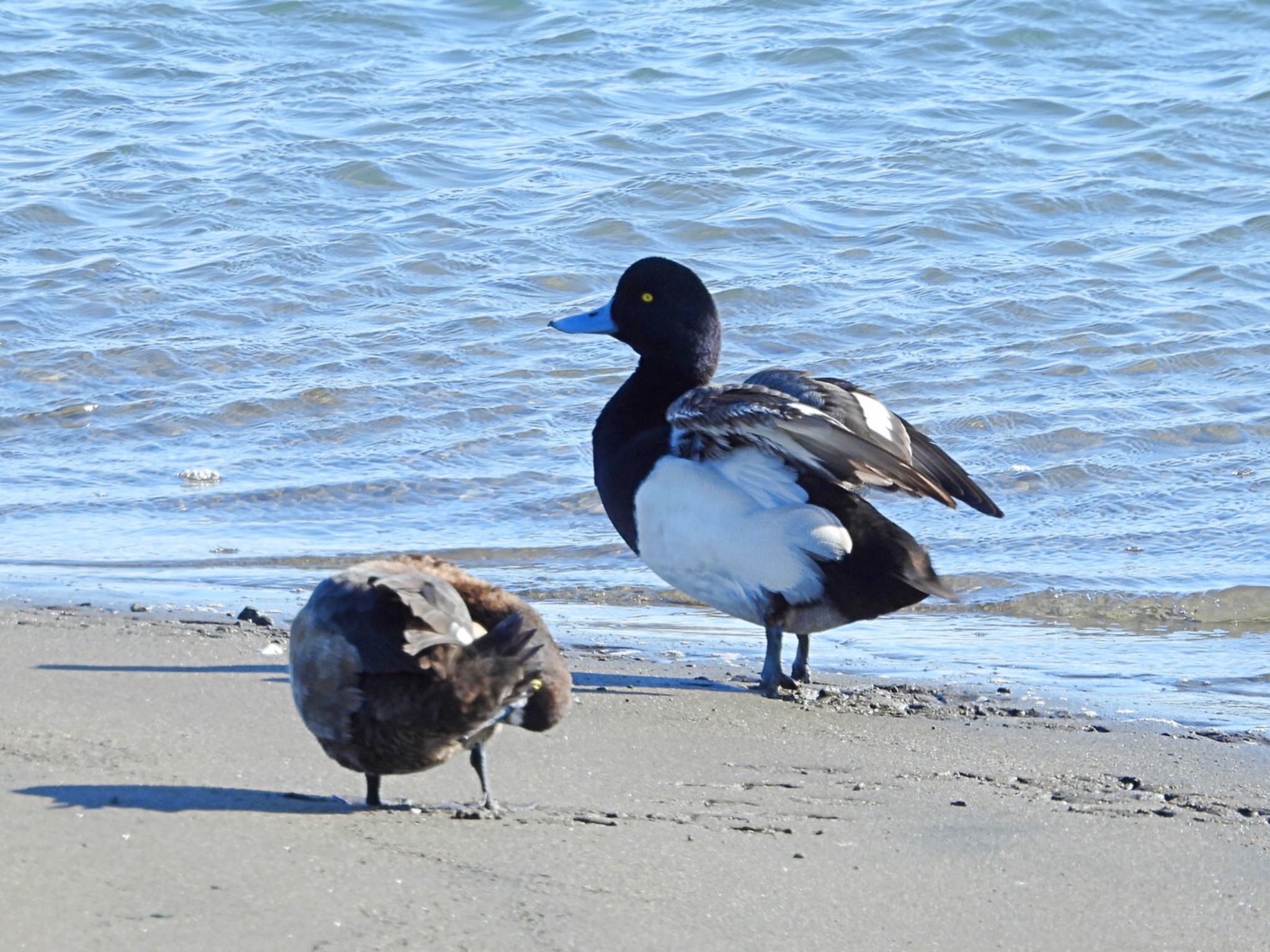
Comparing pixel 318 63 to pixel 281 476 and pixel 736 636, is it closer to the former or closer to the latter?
pixel 281 476

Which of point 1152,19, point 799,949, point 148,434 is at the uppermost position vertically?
point 1152,19

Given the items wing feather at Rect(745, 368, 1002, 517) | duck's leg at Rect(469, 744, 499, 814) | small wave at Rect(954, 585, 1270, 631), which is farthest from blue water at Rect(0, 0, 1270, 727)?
duck's leg at Rect(469, 744, 499, 814)

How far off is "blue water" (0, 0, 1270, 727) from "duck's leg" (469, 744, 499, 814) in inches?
75.6

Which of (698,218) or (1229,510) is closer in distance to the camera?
(1229,510)

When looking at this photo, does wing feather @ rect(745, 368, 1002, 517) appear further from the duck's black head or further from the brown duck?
the brown duck

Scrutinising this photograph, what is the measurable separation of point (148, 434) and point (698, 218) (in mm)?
4421

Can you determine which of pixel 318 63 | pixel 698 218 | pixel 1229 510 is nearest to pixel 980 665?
pixel 1229 510

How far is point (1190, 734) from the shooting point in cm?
450

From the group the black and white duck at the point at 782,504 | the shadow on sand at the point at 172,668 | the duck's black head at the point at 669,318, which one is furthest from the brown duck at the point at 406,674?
the duck's black head at the point at 669,318

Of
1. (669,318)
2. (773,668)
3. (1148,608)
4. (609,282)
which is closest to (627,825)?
(773,668)

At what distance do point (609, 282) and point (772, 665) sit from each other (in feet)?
18.0

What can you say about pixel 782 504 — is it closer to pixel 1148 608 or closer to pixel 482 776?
pixel 1148 608

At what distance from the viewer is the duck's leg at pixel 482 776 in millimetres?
3518

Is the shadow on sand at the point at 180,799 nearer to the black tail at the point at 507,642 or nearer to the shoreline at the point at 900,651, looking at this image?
the black tail at the point at 507,642
